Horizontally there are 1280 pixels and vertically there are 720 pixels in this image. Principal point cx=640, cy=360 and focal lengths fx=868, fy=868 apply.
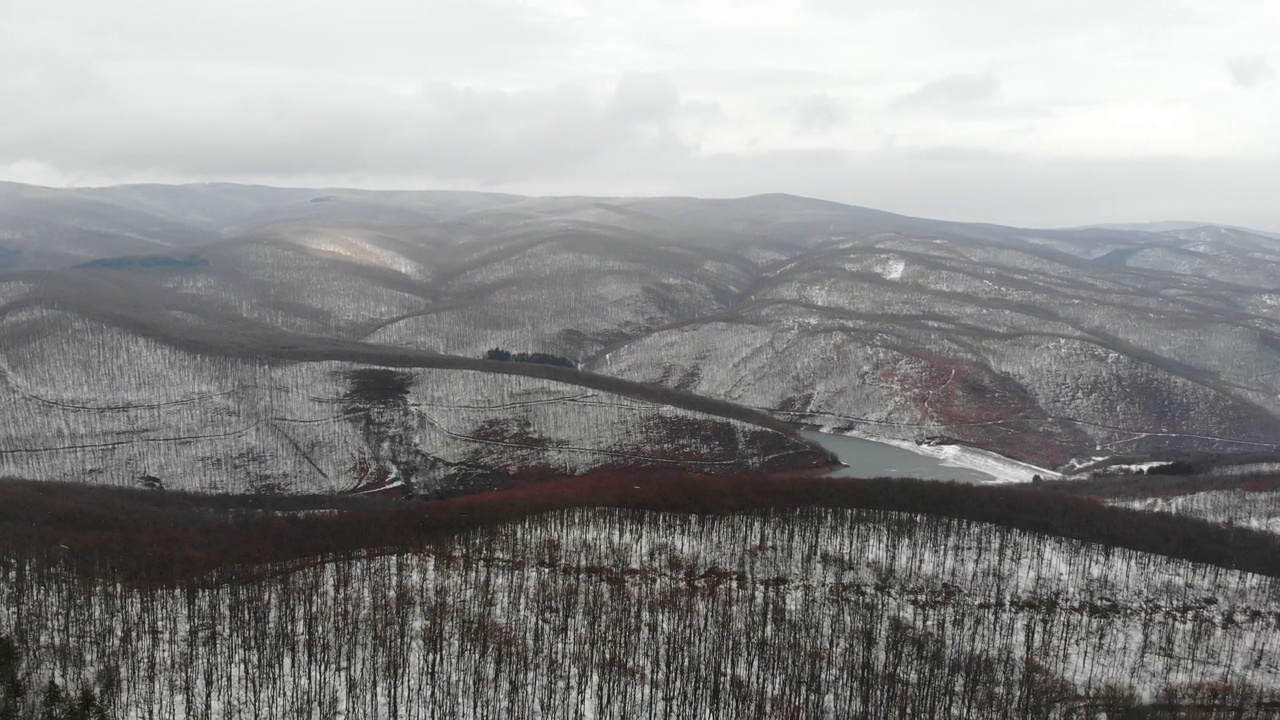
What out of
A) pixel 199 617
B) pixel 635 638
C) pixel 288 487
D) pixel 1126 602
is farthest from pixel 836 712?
pixel 288 487

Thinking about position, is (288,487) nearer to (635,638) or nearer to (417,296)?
(635,638)

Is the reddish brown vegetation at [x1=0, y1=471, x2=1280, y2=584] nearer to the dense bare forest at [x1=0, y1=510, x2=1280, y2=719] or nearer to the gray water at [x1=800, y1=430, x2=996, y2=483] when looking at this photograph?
the dense bare forest at [x1=0, y1=510, x2=1280, y2=719]

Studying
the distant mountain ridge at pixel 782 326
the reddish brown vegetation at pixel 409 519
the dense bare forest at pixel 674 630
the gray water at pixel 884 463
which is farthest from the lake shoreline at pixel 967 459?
the dense bare forest at pixel 674 630

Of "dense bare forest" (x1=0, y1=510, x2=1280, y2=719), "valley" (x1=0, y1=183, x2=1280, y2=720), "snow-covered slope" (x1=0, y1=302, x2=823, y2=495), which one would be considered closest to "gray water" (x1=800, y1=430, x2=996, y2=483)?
"valley" (x1=0, y1=183, x2=1280, y2=720)

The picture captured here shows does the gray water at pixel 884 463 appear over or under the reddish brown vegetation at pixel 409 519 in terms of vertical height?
under

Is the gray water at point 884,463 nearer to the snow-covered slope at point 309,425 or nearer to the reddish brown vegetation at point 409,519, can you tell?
the snow-covered slope at point 309,425

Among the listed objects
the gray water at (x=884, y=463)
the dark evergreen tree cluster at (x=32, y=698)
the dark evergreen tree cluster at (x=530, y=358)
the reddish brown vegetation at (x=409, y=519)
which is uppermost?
the dark evergreen tree cluster at (x=530, y=358)
